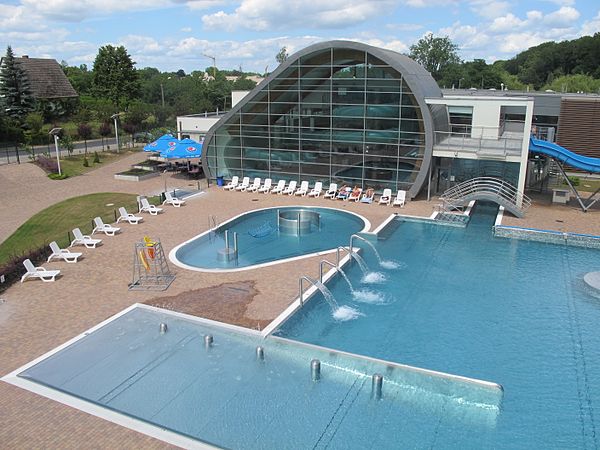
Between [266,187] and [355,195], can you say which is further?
[266,187]

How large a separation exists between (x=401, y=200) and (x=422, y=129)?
3236 millimetres

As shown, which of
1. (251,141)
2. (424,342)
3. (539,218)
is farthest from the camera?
(251,141)

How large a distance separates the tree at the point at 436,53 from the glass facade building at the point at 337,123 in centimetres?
8172

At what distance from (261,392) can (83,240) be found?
1060cm

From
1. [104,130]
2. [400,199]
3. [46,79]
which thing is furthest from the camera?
[46,79]

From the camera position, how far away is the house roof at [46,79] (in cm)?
4844

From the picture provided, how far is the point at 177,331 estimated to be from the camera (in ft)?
39.1

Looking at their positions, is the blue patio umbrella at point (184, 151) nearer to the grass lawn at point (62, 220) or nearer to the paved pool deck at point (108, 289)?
the paved pool deck at point (108, 289)

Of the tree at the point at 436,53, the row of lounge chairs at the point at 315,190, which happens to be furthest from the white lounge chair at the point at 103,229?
the tree at the point at 436,53

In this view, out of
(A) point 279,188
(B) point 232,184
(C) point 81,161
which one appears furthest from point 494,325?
(C) point 81,161

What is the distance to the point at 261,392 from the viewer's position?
31.7ft

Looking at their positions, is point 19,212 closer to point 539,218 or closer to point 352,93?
point 352,93

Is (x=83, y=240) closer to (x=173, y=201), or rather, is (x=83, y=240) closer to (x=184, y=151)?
(x=173, y=201)

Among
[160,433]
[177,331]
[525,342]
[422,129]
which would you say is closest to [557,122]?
[422,129]
